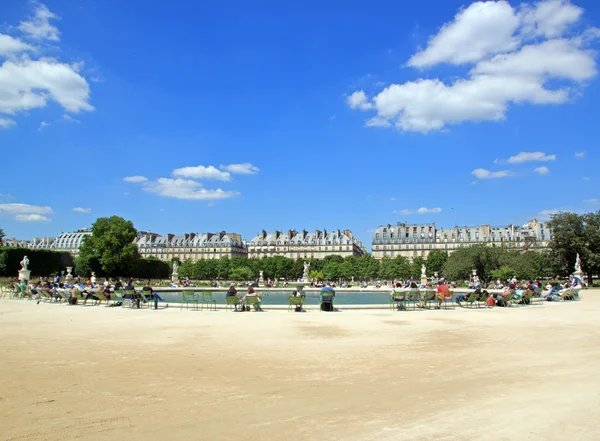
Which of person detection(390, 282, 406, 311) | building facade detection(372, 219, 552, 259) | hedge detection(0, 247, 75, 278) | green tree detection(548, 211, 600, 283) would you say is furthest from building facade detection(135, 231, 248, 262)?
person detection(390, 282, 406, 311)

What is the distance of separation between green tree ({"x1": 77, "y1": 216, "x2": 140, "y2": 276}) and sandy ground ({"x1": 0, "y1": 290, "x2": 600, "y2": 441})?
5625cm

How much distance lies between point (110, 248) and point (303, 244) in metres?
64.0

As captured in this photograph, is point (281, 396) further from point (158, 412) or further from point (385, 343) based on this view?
point (385, 343)

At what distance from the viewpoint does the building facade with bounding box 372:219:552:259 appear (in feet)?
361

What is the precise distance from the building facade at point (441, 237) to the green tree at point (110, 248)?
6161 cm

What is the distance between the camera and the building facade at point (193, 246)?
124m

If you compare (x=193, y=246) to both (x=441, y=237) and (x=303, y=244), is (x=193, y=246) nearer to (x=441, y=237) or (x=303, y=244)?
(x=303, y=244)

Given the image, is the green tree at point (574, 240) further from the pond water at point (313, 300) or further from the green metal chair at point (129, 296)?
the green metal chair at point (129, 296)

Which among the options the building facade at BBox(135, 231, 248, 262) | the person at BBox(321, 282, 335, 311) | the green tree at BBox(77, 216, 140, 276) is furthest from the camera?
the building facade at BBox(135, 231, 248, 262)

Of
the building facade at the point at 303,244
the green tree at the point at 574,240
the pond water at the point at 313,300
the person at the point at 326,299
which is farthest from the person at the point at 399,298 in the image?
the building facade at the point at 303,244

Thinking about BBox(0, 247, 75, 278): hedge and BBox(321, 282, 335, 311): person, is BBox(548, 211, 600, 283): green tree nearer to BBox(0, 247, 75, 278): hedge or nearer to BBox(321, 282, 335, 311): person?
BBox(321, 282, 335, 311): person

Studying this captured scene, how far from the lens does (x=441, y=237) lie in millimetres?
112312

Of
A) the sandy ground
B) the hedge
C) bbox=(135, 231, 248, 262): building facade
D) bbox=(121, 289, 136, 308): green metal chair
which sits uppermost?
bbox=(135, 231, 248, 262): building facade

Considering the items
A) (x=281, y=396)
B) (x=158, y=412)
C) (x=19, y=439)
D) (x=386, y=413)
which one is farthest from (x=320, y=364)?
(x=19, y=439)
